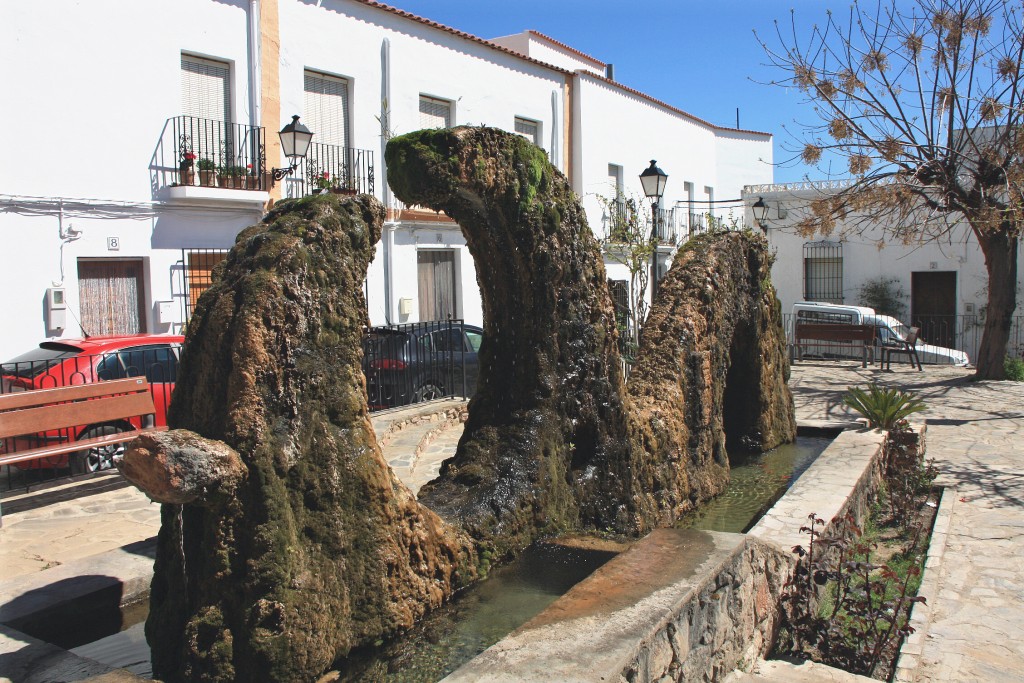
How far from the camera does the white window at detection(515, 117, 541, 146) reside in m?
18.8

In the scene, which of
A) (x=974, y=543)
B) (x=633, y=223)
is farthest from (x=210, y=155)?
(x=974, y=543)

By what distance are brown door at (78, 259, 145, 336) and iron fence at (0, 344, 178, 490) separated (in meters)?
3.69

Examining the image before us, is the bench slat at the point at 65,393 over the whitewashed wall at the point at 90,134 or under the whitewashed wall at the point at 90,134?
under

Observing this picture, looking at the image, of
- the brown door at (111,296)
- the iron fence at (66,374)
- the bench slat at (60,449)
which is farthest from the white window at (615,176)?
the bench slat at (60,449)

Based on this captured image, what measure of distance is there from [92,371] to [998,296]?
1330cm

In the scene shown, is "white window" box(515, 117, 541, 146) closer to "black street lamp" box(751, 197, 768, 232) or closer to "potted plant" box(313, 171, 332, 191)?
"black street lamp" box(751, 197, 768, 232)

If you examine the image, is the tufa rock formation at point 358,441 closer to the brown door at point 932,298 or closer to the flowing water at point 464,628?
the flowing water at point 464,628

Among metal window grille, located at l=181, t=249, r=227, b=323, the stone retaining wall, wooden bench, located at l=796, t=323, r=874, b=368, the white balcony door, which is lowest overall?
the stone retaining wall

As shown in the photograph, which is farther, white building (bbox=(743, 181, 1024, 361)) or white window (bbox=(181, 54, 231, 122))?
white building (bbox=(743, 181, 1024, 361))

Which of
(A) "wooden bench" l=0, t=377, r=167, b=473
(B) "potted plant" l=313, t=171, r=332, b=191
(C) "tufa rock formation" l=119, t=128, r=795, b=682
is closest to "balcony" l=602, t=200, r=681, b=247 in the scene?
(B) "potted plant" l=313, t=171, r=332, b=191

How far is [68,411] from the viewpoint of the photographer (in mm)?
6461

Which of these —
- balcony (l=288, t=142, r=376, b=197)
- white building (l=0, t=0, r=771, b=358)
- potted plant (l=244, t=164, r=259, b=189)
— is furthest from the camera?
balcony (l=288, t=142, r=376, b=197)

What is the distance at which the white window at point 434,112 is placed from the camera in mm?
16562

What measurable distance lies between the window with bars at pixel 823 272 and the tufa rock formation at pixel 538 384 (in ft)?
76.3
